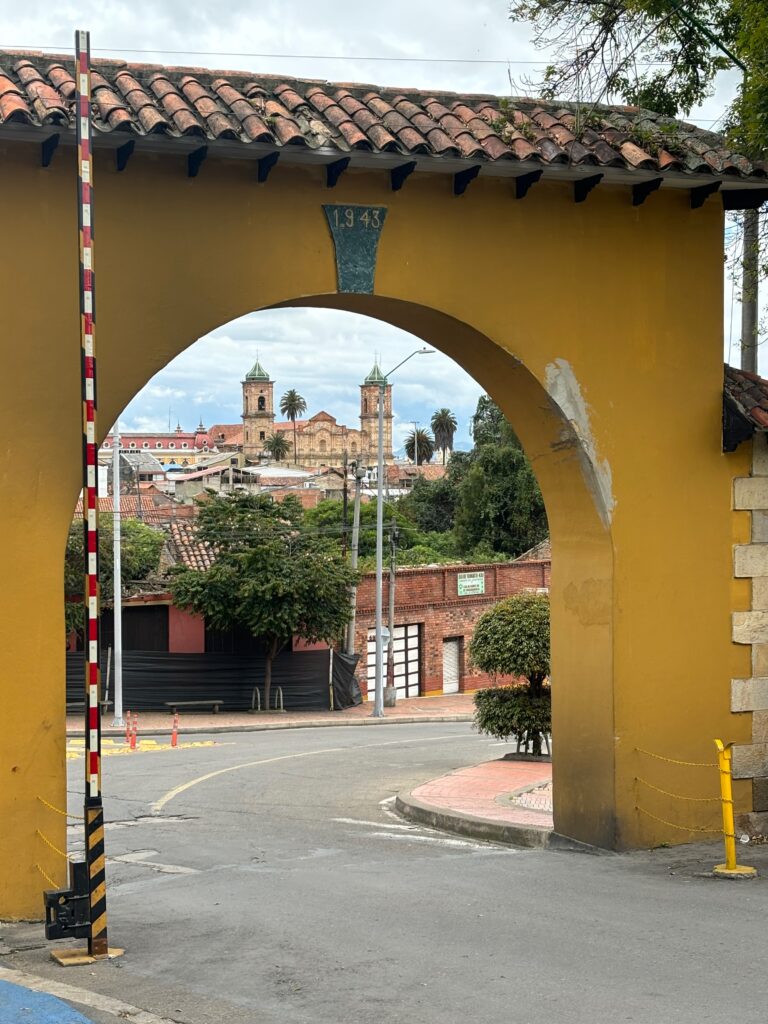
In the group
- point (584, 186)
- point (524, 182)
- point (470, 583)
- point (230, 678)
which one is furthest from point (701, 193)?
point (470, 583)

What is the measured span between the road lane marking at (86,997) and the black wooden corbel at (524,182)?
6.46 meters

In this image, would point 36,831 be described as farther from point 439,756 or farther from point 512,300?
point 439,756

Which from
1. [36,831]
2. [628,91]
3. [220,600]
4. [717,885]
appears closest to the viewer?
[36,831]

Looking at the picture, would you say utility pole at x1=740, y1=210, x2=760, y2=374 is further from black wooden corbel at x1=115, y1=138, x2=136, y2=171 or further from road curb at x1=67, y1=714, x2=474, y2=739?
road curb at x1=67, y1=714, x2=474, y2=739

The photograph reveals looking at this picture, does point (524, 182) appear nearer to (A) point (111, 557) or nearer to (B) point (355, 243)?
(B) point (355, 243)

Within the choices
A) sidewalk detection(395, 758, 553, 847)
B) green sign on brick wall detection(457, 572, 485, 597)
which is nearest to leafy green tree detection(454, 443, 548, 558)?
green sign on brick wall detection(457, 572, 485, 597)

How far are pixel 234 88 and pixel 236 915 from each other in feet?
19.0

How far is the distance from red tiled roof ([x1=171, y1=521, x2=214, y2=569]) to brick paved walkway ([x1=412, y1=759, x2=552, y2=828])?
16.5 meters

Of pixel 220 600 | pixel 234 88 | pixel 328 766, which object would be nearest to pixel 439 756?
pixel 328 766

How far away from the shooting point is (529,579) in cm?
4291

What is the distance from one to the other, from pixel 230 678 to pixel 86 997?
90.0 feet

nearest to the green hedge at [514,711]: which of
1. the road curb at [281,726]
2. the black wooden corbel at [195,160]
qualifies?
the road curb at [281,726]

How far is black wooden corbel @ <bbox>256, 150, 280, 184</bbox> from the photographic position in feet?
Answer: 29.9

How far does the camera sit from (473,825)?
43.4 feet
